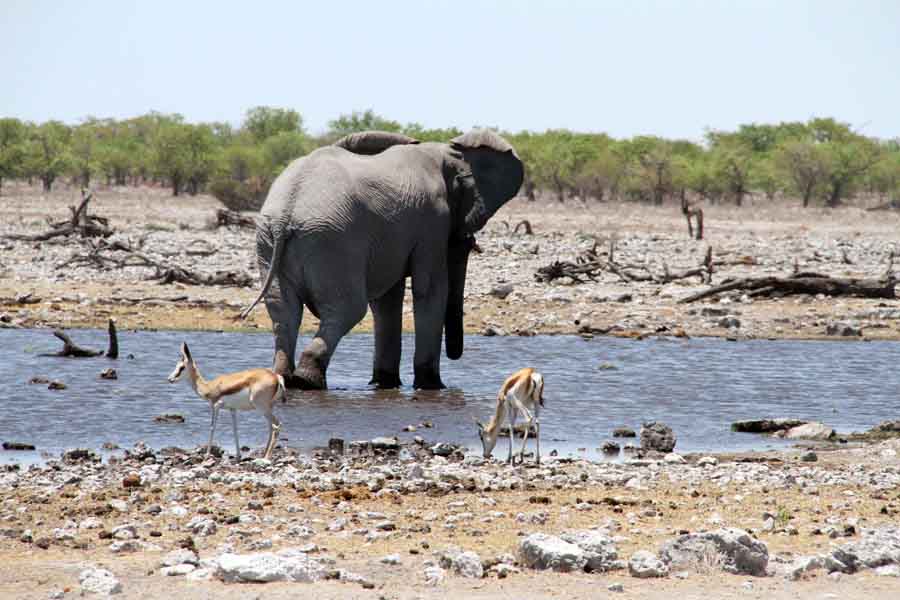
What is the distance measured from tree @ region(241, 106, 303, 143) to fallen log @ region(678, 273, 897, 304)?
77788 mm

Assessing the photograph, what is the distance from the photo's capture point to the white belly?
1188 cm

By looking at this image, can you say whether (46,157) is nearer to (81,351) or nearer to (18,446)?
(81,351)

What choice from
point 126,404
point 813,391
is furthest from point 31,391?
point 813,391

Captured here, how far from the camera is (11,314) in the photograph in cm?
2228

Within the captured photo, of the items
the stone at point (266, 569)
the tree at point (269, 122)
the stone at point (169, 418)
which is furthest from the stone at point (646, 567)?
the tree at point (269, 122)

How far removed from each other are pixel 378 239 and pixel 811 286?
12.2 meters

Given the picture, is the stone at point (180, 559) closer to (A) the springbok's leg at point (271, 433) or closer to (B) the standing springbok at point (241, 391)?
(B) the standing springbok at point (241, 391)

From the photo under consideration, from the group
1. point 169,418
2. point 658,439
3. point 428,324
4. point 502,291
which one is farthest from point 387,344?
point 502,291

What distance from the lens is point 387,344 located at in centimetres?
1767

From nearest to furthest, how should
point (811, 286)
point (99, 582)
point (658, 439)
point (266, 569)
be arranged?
point (99, 582)
point (266, 569)
point (658, 439)
point (811, 286)

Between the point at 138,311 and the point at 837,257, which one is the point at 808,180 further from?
the point at 138,311

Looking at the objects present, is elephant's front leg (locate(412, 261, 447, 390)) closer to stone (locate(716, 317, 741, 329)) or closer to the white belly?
the white belly

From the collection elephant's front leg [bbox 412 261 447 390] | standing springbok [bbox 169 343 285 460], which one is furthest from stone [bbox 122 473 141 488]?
elephant's front leg [bbox 412 261 447 390]

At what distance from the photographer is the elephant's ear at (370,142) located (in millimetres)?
17953
